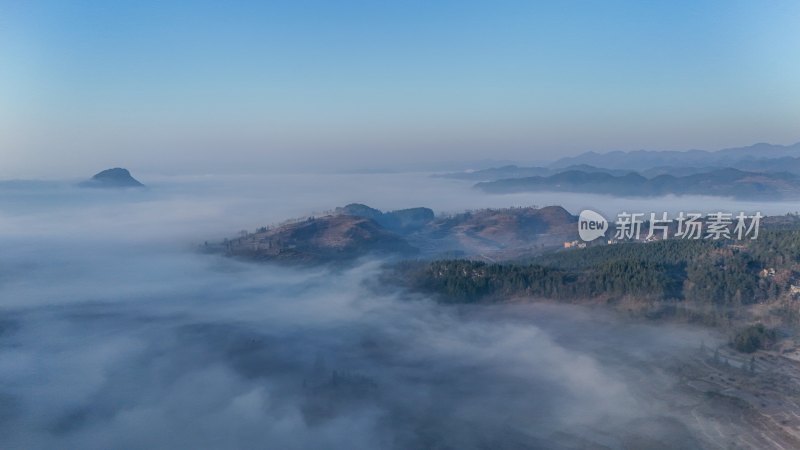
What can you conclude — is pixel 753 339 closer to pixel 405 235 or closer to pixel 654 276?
pixel 654 276

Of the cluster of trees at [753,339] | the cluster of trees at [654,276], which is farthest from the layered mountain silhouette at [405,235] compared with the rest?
the cluster of trees at [753,339]

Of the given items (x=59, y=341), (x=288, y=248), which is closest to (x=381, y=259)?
(x=288, y=248)

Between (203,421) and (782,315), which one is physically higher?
(782,315)

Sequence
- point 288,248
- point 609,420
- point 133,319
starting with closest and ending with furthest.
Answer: point 609,420, point 133,319, point 288,248

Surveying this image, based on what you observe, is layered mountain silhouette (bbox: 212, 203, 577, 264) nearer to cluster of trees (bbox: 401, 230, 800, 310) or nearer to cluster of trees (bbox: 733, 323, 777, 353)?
cluster of trees (bbox: 401, 230, 800, 310)

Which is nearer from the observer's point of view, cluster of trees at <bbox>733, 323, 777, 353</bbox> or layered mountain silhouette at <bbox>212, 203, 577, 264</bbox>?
cluster of trees at <bbox>733, 323, 777, 353</bbox>

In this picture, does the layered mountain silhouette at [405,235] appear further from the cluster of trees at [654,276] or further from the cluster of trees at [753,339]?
the cluster of trees at [753,339]

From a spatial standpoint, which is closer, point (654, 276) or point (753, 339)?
point (753, 339)

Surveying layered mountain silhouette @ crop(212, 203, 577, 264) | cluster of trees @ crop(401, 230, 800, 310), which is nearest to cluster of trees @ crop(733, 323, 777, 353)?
cluster of trees @ crop(401, 230, 800, 310)

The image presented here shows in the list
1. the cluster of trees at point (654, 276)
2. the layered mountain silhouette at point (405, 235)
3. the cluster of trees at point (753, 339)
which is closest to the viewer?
the cluster of trees at point (753, 339)

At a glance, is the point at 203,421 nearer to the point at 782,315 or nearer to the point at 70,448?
the point at 70,448

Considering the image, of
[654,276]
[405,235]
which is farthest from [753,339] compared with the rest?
A: [405,235]
